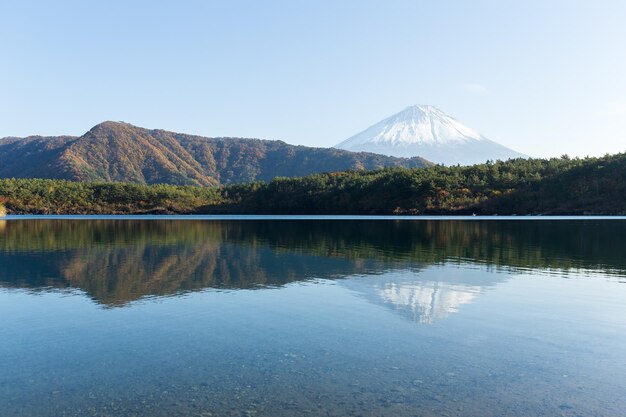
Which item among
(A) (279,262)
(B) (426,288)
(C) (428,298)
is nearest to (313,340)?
(C) (428,298)

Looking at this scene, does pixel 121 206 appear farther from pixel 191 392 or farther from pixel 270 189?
pixel 191 392

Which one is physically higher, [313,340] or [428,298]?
[428,298]

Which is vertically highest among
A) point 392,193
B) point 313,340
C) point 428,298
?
point 392,193

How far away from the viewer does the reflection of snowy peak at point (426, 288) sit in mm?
20734

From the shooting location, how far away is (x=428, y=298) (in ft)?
74.9

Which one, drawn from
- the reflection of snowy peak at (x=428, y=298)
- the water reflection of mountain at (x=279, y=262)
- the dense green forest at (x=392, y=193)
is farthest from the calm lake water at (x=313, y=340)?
the dense green forest at (x=392, y=193)

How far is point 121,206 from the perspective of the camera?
178 meters

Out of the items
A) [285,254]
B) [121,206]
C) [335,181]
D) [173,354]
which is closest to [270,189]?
[335,181]

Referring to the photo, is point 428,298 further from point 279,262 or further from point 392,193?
point 392,193

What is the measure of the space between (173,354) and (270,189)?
171951 millimetres

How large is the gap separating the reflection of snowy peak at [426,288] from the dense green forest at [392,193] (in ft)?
374

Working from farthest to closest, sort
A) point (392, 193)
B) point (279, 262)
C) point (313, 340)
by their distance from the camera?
point (392, 193) < point (279, 262) < point (313, 340)

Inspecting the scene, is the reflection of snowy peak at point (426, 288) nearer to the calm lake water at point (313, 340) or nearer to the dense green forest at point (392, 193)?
the calm lake water at point (313, 340)

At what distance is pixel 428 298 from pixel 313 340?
865cm
